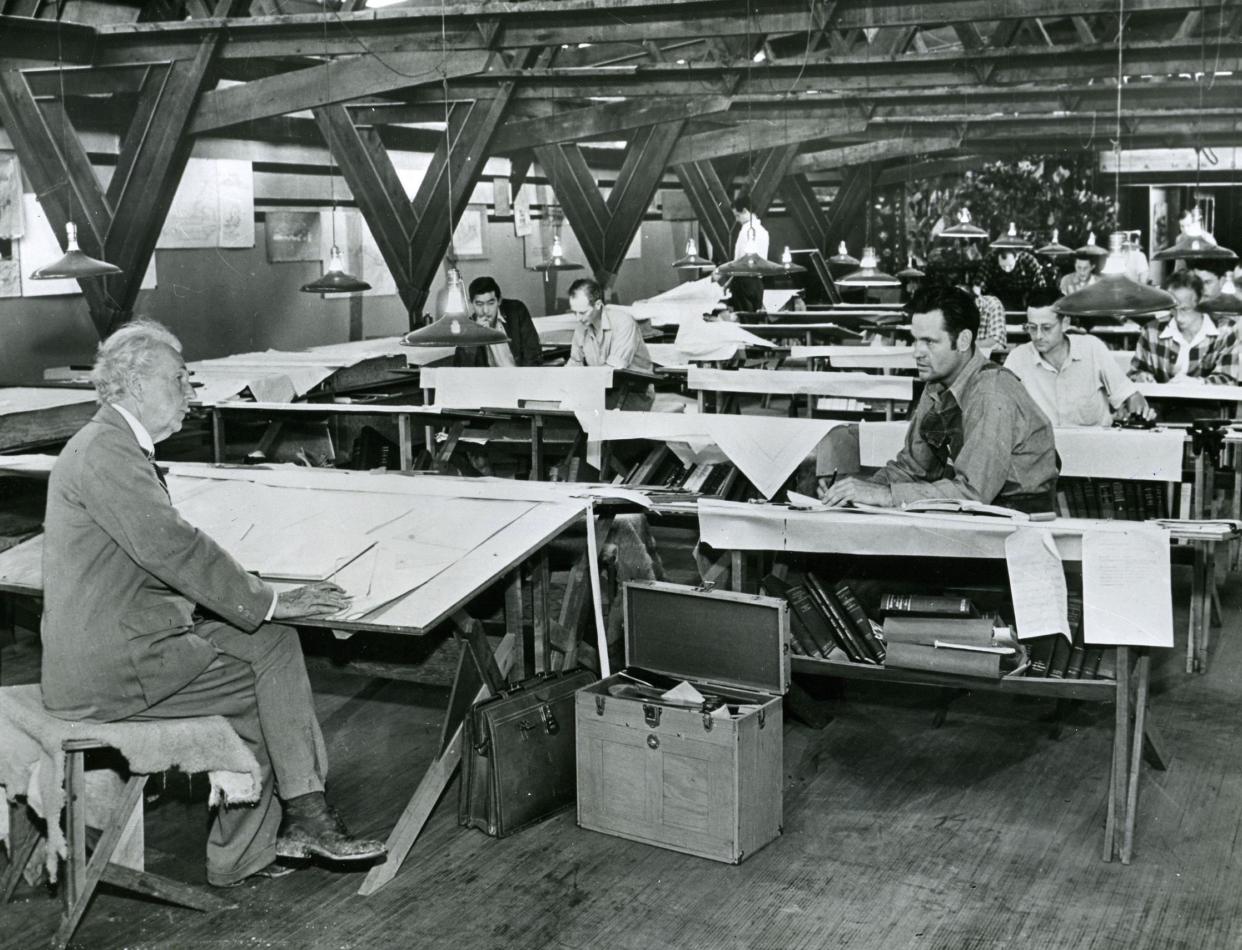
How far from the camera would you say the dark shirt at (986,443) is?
4301mm

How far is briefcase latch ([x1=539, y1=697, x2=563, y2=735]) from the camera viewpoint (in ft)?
13.2

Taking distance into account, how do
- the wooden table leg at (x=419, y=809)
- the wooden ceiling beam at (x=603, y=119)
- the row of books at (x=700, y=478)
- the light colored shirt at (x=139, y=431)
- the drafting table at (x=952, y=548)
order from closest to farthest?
the light colored shirt at (x=139, y=431) < the wooden table leg at (x=419, y=809) < the drafting table at (x=952, y=548) < the row of books at (x=700, y=478) < the wooden ceiling beam at (x=603, y=119)

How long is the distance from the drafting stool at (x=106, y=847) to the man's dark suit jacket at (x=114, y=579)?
105mm

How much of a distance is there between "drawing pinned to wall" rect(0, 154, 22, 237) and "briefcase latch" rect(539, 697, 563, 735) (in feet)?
22.7

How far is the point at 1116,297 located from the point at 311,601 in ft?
9.84

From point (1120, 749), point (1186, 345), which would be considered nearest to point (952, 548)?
point (1120, 749)

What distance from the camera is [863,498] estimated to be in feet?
14.0

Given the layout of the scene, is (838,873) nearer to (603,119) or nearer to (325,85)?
(325,85)

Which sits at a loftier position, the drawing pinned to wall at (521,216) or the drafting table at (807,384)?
the drawing pinned to wall at (521,216)

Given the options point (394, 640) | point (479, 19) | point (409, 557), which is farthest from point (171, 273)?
point (409, 557)

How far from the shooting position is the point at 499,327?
7859 millimetres

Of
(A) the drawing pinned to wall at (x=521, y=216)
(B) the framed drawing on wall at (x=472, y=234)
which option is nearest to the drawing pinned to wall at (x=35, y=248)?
(B) the framed drawing on wall at (x=472, y=234)

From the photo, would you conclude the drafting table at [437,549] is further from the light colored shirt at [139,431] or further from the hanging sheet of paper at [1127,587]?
the hanging sheet of paper at [1127,587]

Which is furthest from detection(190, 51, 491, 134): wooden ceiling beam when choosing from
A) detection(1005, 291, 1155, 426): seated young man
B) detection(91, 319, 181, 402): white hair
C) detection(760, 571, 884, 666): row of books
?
detection(91, 319, 181, 402): white hair
